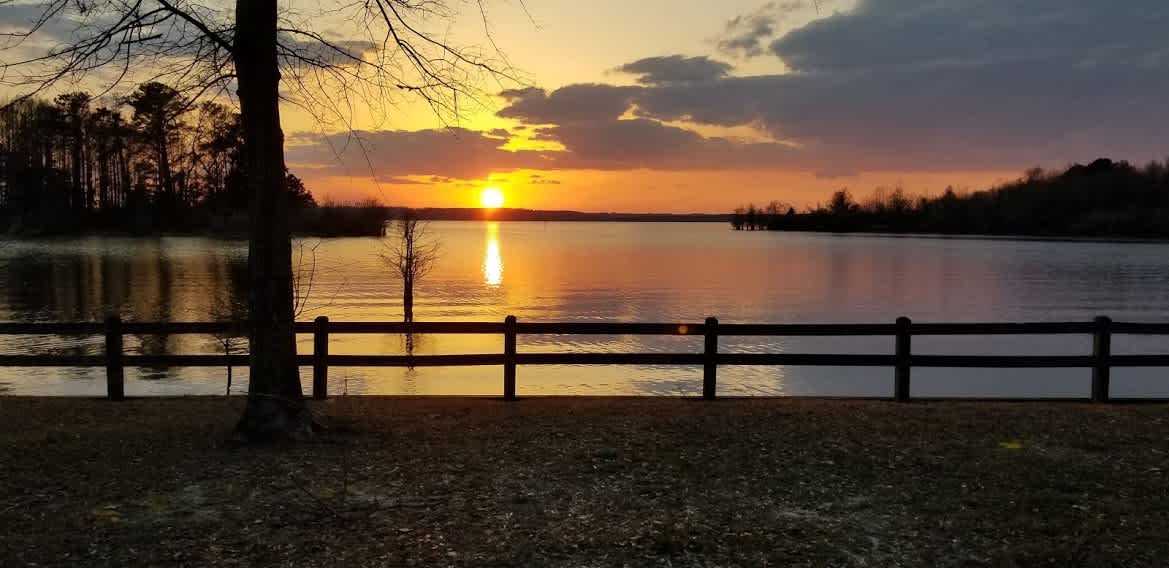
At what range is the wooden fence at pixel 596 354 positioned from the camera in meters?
11.1

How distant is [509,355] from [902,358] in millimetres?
5990

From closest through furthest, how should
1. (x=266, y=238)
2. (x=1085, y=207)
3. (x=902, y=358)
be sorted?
(x=266, y=238)
(x=902, y=358)
(x=1085, y=207)

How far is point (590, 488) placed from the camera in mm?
7379

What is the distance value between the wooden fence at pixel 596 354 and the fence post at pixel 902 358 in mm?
15

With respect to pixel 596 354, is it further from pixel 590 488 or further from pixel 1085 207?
pixel 1085 207

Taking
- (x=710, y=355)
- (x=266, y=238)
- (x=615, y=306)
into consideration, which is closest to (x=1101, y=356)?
(x=710, y=355)

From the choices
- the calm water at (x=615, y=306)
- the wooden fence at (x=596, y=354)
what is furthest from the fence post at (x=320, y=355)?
the calm water at (x=615, y=306)

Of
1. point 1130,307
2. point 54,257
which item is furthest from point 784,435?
point 54,257

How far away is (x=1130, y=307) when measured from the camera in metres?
40.2

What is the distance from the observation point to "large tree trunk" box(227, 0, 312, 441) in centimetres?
853

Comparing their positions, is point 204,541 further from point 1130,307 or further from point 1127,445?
point 1130,307

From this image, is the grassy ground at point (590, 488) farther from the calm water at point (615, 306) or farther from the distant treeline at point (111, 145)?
the calm water at point (615, 306)

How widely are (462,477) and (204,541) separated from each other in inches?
96.7

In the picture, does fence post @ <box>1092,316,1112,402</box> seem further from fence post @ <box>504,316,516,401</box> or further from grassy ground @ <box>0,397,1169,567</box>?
fence post @ <box>504,316,516,401</box>
